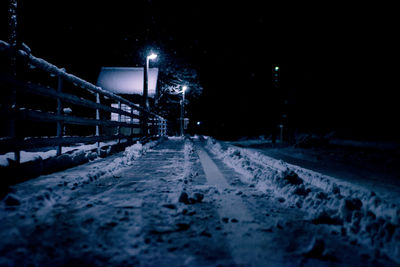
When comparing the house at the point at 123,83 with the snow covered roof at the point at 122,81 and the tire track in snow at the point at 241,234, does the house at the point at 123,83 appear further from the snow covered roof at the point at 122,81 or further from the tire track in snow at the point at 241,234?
the tire track in snow at the point at 241,234

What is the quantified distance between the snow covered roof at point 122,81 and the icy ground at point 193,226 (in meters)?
18.4

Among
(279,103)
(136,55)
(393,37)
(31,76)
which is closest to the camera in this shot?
(31,76)

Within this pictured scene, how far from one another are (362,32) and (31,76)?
2043 centimetres

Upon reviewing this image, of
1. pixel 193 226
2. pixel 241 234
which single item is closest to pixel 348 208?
pixel 241 234

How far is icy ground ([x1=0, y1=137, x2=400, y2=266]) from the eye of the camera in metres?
1.46

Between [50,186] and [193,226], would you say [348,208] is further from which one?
[50,186]

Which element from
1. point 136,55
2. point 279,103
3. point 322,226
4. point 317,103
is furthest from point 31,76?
point 317,103

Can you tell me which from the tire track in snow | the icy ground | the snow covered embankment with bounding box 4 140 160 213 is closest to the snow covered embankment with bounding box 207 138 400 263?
the icy ground

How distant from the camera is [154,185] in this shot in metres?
3.10

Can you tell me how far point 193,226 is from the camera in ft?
6.21

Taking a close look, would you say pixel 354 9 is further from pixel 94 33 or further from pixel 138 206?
pixel 138 206

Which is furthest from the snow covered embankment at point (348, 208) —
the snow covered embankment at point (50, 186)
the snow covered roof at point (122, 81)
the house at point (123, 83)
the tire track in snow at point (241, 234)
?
the snow covered roof at point (122, 81)

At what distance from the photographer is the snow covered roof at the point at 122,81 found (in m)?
20.4

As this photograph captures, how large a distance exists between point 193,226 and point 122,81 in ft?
67.1
